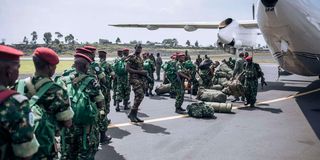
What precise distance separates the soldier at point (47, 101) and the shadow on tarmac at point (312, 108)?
233 inches

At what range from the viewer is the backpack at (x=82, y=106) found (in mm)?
3748

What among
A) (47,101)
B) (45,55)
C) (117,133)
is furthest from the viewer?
(117,133)

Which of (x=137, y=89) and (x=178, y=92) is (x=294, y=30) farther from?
(x=137, y=89)

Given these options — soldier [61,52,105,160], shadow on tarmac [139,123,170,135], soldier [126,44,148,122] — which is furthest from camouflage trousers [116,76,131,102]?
soldier [61,52,105,160]

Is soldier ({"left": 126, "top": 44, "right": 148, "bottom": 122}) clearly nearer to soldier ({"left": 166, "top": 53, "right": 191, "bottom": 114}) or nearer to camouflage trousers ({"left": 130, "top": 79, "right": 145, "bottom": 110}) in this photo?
camouflage trousers ({"left": 130, "top": 79, "right": 145, "bottom": 110})

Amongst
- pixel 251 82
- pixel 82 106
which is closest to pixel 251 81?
pixel 251 82

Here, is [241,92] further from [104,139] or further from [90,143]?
[90,143]

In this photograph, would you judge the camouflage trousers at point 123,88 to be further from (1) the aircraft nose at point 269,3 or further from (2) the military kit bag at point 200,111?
(1) the aircraft nose at point 269,3

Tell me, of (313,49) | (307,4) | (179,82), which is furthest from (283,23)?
(179,82)

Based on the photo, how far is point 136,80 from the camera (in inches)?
313

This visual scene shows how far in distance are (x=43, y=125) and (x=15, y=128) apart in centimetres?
63

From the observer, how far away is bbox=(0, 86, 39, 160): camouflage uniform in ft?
7.25

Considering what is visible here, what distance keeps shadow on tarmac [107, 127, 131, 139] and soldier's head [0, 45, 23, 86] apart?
4.63 m

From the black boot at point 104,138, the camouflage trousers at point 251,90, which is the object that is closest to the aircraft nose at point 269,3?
the camouflage trousers at point 251,90
